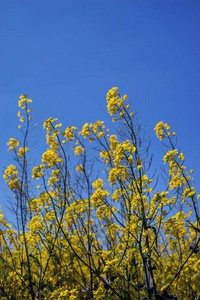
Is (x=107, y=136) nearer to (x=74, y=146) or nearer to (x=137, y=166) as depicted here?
(x=74, y=146)

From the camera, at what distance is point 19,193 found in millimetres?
4203

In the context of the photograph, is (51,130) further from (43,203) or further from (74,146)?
(43,203)

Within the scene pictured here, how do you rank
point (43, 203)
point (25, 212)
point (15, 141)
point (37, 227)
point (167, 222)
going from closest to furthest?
point (167, 222) → point (37, 227) → point (25, 212) → point (43, 203) → point (15, 141)

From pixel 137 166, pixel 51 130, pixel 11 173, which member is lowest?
pixel 137 166

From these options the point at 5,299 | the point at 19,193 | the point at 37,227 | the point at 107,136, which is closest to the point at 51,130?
the point at 107,136

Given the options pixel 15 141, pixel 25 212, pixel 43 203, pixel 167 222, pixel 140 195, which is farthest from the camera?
pixel 15 141

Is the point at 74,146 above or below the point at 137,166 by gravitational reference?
above

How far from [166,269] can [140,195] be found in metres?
1.68

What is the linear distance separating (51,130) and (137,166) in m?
1.73

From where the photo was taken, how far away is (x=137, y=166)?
121 inches

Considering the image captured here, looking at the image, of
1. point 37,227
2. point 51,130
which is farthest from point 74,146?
point 37,227

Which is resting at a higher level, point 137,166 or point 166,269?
point 137,166

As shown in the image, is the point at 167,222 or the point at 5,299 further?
the point at 5,299

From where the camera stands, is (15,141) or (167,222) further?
(15,141)
